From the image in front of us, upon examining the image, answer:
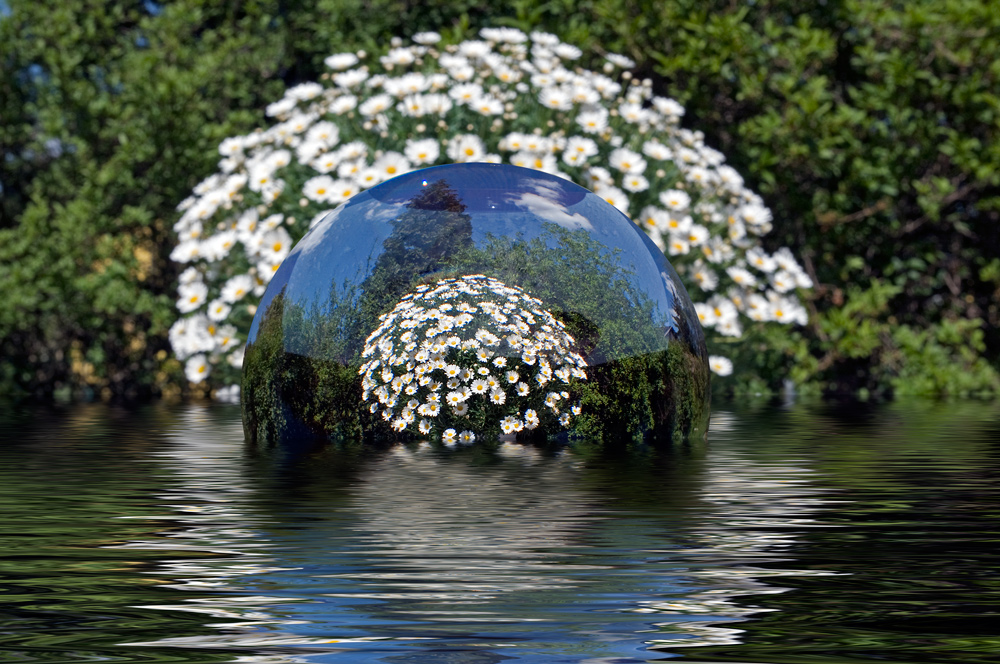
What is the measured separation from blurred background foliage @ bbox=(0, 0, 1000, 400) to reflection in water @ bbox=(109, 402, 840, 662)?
5524mm

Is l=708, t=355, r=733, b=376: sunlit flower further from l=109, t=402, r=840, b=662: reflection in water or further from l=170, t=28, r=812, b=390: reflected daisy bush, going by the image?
l=109, t=402, r=840, b=662: reflection in water

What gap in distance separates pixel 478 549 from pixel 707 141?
28.6 feet

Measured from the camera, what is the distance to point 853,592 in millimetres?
2408

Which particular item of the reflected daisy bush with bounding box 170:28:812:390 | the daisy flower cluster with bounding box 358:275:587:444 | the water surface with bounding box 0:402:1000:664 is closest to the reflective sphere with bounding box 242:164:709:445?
the daisy flower cluster with bounding box 358:275:587:444

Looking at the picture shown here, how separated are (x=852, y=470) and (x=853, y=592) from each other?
2.16m

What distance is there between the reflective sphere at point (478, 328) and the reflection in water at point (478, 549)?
183 mm

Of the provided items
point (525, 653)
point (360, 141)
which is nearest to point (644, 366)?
point (525, 653)

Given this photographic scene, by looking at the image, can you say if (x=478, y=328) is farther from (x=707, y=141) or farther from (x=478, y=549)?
(x=707, y=141)

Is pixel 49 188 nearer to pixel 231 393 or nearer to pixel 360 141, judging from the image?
pixel 231 393

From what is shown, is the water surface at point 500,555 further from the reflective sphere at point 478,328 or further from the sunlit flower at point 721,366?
the sunlit flower at point 721,366

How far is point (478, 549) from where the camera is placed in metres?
2.87

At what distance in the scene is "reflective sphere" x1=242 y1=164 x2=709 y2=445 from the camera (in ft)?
15.0

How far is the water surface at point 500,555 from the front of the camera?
2025 millimetres

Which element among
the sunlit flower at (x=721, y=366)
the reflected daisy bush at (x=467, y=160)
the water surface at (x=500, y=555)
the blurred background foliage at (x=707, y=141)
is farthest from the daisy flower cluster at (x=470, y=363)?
the blurred background foliage at (x=707, y=141)
